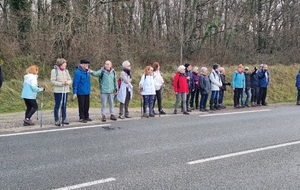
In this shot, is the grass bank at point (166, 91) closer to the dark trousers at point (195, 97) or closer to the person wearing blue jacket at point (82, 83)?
the dark trousers at point (195, 97)

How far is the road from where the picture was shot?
5621 millimetres

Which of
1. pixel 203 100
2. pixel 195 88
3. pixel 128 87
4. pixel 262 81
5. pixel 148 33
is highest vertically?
pixel 148 33

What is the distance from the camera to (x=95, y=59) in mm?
20500

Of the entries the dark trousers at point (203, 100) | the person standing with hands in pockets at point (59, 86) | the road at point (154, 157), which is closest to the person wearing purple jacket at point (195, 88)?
the dark trousers at point (203, 100)

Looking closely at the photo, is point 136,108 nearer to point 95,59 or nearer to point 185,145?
point 95,59

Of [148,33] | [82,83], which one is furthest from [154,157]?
[148,33]

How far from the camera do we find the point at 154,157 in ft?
23.2

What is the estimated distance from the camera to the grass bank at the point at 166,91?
594 inches

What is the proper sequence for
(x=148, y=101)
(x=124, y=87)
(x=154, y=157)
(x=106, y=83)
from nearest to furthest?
(x=154, y=157) < (x=106, y=83) < (x=124, y=87) < (x=148, y=101)

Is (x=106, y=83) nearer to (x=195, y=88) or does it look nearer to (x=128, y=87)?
(x=128, y=87)

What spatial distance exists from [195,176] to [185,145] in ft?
7.39

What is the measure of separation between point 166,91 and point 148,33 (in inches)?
307

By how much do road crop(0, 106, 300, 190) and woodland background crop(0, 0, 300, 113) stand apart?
9.43 meters

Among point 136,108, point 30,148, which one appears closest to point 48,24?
point 136,108
